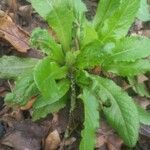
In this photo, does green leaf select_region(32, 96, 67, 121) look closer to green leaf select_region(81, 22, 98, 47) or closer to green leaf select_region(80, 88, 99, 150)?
green leaf select_region(80, 88, 99, 150)

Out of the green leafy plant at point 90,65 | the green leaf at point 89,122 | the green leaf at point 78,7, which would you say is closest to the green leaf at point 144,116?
the green leafy plant at point 90,65

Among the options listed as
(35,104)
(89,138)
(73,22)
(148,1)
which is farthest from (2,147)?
(148,1)

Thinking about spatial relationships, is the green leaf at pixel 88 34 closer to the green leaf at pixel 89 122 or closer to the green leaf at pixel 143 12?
the green leaf at pixel 89 122

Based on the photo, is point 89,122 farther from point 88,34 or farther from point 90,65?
point 88,34

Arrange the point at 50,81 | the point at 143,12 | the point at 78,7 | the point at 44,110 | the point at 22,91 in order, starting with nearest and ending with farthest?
1. the point at 50,81
2. the point at 22,91
3. the point at 44,110
4. the point at 78,7
5. the point at 143,12

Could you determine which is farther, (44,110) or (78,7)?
(78,7)

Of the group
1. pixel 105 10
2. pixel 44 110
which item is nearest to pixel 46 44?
pixel 44 110
